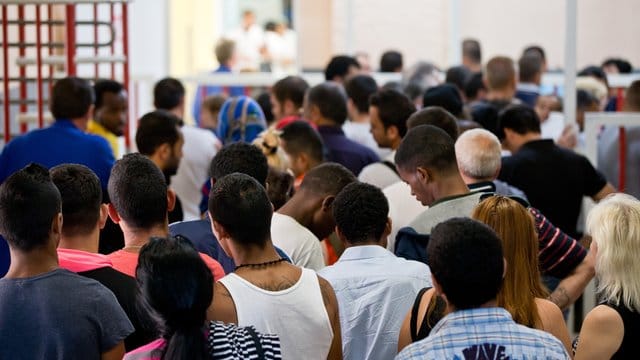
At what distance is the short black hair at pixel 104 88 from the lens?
779 cm

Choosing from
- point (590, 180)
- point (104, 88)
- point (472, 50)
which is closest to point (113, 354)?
point (590, 180)

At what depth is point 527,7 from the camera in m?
17.0

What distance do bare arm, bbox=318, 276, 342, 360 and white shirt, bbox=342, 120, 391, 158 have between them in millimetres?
3947

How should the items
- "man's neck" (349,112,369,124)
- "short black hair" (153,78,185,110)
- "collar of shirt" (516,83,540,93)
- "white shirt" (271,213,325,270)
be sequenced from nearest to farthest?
"white shirt" (271,213,325,270)
"man's neck" (349,112,369,124)
"short black hair" (153,78,185,110)
"collar of shirt" (516,83,540,93)

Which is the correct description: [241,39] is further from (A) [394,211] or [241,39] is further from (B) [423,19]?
(A) [394,211]

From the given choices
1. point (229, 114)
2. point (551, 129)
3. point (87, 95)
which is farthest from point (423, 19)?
point (87, 95)

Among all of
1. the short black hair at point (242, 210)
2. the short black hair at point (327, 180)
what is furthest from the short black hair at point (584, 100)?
the short black hair at point (242, 210)

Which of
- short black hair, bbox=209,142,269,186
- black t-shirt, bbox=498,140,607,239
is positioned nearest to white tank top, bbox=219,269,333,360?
short black hair, bbox=209,142,269,186

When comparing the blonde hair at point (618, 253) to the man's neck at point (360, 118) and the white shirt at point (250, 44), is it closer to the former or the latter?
the man's neck at point (360, 118)

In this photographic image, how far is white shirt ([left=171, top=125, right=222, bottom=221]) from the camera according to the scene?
8031 millimetres

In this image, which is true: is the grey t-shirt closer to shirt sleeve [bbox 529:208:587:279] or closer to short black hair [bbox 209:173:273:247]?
short black hair [bbox 209:173:273:247]

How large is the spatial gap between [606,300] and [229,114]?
4.31m

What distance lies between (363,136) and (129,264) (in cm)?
405

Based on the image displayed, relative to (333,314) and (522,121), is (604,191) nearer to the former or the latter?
(522,121)
